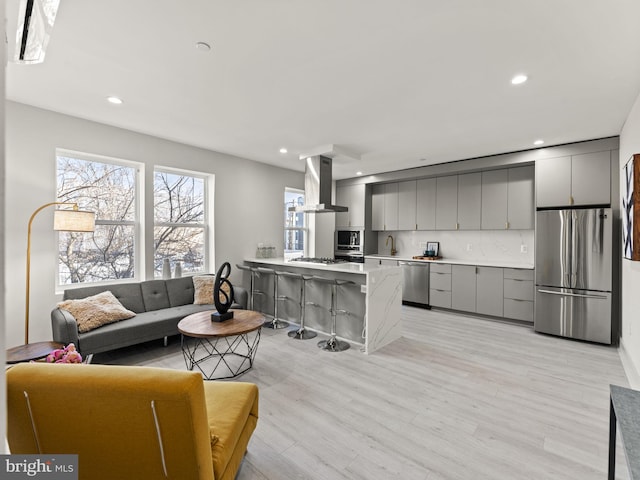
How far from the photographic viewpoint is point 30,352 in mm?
2389

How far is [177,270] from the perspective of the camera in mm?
4383

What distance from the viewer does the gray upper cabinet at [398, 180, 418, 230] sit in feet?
20.6

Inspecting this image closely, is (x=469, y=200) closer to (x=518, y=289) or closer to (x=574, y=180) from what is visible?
(x=574, y=180)

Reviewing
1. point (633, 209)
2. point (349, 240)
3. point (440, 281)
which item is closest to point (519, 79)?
point (633, 209)

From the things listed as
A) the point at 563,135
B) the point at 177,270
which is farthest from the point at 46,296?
the point at 563,135

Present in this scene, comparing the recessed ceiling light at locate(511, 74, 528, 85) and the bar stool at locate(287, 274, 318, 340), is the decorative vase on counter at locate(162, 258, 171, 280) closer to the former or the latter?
the bar stool at locate(287, 274, 318, 340)

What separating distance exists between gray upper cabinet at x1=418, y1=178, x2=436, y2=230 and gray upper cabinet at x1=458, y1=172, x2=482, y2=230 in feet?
1.59

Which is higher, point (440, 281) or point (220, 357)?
point (440, 281)

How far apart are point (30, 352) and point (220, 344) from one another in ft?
6.12

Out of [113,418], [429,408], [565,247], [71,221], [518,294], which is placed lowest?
[429,408]

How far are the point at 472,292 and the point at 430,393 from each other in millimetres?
3025

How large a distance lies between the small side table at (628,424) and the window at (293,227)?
17.5 ft

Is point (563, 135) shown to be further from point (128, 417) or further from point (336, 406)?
point (128, 417)

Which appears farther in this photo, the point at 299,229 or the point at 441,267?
the point at 299,229
